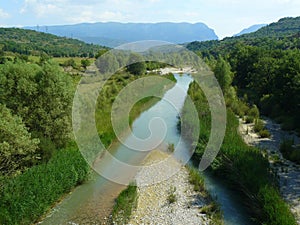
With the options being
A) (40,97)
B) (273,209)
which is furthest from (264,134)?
(40,97)

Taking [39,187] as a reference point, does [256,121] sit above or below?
below

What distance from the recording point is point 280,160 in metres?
20.1

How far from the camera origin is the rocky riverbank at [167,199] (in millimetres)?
14438

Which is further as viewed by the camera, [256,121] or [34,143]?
[256,121]

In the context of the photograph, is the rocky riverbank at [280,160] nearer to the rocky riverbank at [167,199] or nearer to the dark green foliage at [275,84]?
the dark green foliage at [275,84]

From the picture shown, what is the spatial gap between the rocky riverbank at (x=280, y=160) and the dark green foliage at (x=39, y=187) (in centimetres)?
1147

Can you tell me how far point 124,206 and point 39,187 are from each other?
4.17 m

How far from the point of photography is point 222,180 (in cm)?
1841

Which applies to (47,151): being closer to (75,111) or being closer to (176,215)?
(75,111)

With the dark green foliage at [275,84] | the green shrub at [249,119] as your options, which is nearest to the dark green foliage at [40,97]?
the green shrub at [249,119]

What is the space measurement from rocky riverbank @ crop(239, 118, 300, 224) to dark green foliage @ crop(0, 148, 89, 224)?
1147 centimetres

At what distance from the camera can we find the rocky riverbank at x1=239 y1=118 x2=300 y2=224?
15531mm

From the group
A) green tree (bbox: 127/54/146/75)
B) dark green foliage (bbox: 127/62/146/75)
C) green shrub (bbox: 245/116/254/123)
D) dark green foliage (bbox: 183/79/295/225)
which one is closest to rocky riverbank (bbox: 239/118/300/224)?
green shrub (bbox: 245/116/254/123)

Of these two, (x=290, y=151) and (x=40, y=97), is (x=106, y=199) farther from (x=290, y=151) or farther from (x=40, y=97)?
(x=290, y=151)
